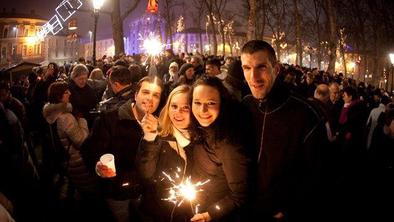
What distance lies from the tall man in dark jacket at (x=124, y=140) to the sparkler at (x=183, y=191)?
89 centimetres

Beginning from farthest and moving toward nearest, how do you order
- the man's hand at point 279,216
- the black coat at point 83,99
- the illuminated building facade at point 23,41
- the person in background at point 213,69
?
the illuminated building facade at point 23,41 → the person in background at point 213,69 → the black coat at point 83,99 → the man's hand at point 279,216

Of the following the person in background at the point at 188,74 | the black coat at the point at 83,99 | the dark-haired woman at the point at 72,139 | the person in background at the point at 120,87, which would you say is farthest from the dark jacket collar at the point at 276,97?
the person in background at the point at 188,74

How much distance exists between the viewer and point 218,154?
3.21m

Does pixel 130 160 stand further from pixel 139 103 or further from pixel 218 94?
pixel 218 94

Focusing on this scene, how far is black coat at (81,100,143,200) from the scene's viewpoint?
419 cm

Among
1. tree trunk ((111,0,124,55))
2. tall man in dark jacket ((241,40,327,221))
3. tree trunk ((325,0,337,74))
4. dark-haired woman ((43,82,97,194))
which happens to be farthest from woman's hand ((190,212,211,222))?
tree trunk ((325,0,337,74))

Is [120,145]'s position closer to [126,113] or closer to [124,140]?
[124,140]

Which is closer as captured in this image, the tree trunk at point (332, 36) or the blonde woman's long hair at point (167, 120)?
the blonde woman's long hair at point (167, 120)

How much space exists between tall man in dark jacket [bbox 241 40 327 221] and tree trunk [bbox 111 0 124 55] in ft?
49.0

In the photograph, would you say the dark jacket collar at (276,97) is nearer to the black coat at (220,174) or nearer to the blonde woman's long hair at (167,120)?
the black coat at (220,174)

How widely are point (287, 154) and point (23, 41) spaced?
93.0 metres

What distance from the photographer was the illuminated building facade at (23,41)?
8169 centimetres

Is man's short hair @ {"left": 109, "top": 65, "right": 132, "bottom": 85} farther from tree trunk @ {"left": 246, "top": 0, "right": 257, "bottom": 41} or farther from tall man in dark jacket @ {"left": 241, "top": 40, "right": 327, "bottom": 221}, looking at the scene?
tree trunk @ {"left": 246, "top": 0, "right": 257, "bottom": 41}

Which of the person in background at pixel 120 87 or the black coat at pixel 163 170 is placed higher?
the person in background at pixel 120 87
